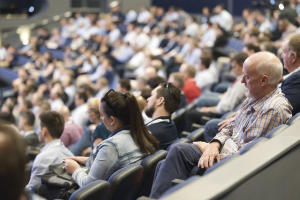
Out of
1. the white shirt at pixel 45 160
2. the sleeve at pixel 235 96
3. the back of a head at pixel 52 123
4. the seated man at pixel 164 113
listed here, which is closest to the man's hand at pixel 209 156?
the seated man at pixel 164 113

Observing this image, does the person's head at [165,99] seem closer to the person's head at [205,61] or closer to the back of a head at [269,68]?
the back of a head at [269,68]

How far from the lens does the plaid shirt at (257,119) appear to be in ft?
6.49

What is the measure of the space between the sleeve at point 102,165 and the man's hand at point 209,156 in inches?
17.2

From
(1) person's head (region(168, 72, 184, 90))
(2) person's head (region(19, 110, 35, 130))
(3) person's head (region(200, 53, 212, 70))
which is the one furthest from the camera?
(3) person's head (region(200, 53, 212, 70))

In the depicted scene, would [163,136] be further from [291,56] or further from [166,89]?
[291,56]

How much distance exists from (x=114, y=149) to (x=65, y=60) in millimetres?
6891

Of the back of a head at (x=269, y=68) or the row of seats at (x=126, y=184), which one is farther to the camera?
the back of a head at (x=269, y=68)

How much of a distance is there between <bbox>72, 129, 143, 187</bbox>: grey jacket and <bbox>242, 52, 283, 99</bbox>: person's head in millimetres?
648

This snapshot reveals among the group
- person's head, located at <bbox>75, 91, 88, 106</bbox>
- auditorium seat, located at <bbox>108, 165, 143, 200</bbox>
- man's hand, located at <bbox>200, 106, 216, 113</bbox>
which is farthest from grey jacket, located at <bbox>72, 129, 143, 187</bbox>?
person's head, located at <bbox>75, 91, 88, 106</bbox>

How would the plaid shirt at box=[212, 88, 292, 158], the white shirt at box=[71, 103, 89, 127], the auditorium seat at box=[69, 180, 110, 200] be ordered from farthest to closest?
the white shirt at box=[71, 103, 89, 127] → the plaid shirt at box=[212, 88, 292, 158] → the auditorium seat at box=[69, 180, 110, 200]

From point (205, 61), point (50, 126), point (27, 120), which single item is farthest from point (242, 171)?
point (205, 61)

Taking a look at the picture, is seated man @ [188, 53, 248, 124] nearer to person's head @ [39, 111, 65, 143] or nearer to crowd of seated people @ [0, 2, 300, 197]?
crowd of seated people @ [0, 2, 300, 197]

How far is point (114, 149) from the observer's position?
2082mm

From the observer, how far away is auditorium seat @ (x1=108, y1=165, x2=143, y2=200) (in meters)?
1.85
